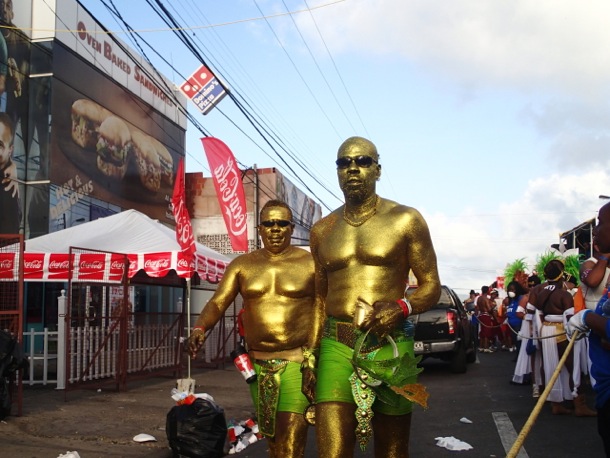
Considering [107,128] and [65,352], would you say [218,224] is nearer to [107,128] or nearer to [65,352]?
[107,128]

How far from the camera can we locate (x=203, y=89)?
14664 millimetres

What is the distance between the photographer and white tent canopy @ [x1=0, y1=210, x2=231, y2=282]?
10.5 m

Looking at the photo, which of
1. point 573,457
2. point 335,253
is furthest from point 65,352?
point 335,253

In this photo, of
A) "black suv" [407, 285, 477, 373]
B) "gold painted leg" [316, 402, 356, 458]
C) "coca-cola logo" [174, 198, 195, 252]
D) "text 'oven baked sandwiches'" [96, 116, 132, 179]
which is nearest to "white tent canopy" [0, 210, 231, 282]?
"coca-cola logo" [174, 198, 195, 252]

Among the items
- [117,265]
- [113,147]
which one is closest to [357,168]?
[117,265]

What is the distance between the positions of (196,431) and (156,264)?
5378 millimetres

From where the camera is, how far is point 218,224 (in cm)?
3056

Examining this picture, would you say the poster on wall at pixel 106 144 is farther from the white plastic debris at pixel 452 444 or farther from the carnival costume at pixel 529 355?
the white plastic debris at pixel 452 444

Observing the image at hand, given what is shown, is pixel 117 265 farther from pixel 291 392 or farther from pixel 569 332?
pixel 569 332

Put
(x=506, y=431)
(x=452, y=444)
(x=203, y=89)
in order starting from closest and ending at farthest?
(x=452, y=444) → (x=506, y=431) → (x=203, y=89)

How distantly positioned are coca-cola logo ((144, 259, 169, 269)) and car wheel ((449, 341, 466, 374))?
6.02 m

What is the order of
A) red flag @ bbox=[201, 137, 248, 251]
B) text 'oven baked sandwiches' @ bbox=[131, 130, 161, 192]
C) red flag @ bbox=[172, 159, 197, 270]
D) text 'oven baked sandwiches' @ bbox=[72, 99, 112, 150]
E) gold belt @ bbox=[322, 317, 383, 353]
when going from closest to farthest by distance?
gold belt @ bbox=[322, 317, 383, 353] < red flag @ bbox=[172, 159, 197, 270] < red flag @ bbox=[201, 137, 248, 251] < text 'oven baked sandwiches' @ bbox=[72, 99, 112, 150] < text 'oven baked sandwiches' @ bbox=[131, 130, 161, 192]

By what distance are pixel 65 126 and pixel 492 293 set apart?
14.5m

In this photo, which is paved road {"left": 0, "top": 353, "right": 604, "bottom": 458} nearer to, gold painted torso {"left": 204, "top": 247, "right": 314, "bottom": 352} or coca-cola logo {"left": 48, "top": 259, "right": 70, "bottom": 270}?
coca-cola logo {"left": 48, "top": 259, "right": 70, "bottom": 270}
